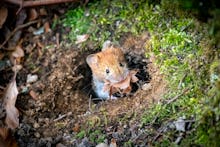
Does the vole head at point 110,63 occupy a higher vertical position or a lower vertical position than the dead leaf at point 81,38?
lower

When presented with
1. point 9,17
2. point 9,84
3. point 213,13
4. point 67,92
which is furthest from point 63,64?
point 213,13

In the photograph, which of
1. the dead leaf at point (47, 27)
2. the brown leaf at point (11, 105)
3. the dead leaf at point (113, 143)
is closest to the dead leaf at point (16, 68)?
the brown leaf at point (11, 105)

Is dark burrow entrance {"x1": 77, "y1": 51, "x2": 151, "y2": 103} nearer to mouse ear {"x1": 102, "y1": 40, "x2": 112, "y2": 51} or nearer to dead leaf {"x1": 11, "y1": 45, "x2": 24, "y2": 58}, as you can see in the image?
mouse ear {"x1": 102, "y1": 40, "x2": 112, "y2": 51}

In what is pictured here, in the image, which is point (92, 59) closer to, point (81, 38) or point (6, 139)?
point (81, 38)

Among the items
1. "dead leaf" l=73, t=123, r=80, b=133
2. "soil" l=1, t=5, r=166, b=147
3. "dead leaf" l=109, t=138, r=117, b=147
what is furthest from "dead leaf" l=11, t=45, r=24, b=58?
"dead leaf" l=109, t=138, r=117, b=147

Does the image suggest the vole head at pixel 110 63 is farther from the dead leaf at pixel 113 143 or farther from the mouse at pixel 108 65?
the dead leaf at pixel 113 143

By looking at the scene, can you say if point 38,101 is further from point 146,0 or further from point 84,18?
point 146,0
